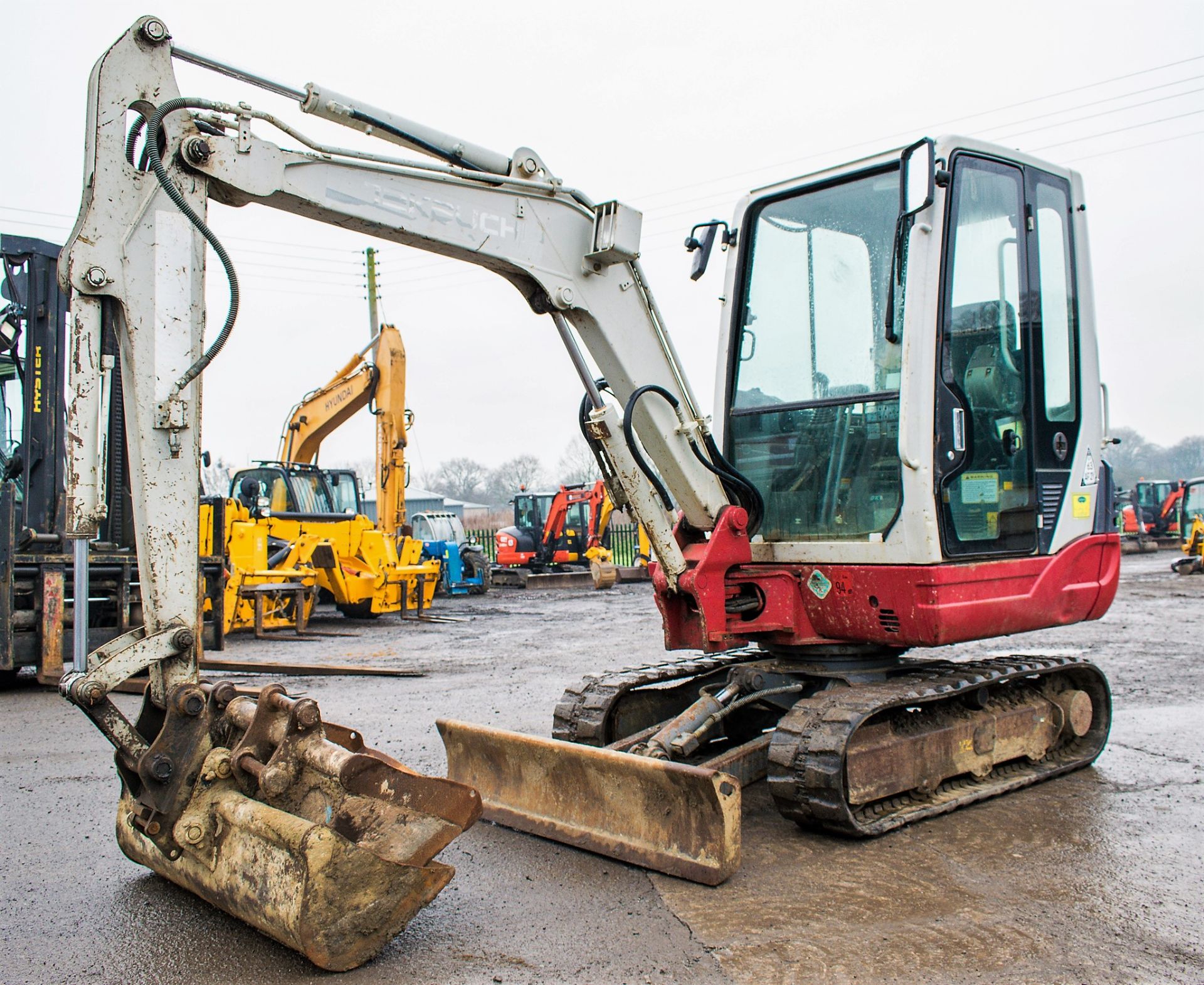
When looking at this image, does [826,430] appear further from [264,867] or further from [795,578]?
[264,867]

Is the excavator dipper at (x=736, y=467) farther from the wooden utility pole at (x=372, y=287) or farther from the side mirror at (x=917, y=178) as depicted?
the wooden utility pole at (x=372, y=287)

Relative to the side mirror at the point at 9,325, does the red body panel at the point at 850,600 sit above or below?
below

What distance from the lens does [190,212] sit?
363 centimetres

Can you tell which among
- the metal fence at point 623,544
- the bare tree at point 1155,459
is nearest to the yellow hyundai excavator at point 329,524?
the metal fence at point 623,544

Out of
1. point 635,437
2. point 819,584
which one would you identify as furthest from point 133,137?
point 819,584

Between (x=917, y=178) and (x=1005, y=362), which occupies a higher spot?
(x=917, y=178)

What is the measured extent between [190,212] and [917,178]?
2.99 m

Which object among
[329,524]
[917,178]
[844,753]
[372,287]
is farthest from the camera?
[372,287]

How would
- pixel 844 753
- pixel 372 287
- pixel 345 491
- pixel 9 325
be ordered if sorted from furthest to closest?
1. pixel 372 287
2. pixel 345 491
3. pixel 9 325
4. pixel 844 753

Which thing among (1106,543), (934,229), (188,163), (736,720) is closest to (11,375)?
(188,163)

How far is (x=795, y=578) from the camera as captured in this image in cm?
496

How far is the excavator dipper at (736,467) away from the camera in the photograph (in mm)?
3582

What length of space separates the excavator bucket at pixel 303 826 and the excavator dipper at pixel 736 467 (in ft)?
0.06

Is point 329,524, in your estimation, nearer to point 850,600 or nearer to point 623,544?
point 850,600
